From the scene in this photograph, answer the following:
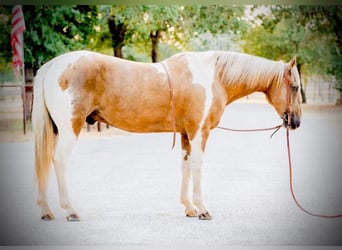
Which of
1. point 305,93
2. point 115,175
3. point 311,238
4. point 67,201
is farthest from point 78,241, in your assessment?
point 305,93

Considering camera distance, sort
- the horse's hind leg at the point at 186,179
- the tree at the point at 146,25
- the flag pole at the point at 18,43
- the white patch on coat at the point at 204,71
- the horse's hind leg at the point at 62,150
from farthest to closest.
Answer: the tree at the point at 146,25 < the flag pole at the point at 18,43 < the horse's hind leg at the point at 186,179 < the white patch on coat at the point at 204,71 < the horse's hind leg at the point at 62,150

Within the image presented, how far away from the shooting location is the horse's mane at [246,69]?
3855 millimetres

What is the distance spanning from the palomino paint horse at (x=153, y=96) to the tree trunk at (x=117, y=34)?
3.79ft

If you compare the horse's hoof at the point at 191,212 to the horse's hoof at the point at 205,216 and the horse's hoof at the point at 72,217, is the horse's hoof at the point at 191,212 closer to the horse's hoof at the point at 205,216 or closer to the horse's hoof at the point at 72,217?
the horse's hoof at the point at 205,216

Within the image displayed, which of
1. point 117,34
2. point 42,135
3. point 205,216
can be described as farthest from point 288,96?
point 117,34

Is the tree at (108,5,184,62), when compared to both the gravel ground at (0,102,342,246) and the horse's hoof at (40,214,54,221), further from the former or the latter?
the horse's hoof at (40,214,54,221)

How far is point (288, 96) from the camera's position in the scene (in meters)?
3.93

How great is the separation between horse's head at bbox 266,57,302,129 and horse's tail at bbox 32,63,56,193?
168 cm

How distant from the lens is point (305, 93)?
14.5 feet

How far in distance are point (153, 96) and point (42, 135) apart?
0.86m

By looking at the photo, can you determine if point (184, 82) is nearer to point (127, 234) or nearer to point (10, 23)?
point (127, 234)

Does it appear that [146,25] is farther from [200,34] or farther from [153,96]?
[153,96]

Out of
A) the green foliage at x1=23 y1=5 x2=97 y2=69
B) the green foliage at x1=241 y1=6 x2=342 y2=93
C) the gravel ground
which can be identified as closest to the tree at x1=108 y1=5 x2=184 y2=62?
the green foliage at x1=23 y1=5 x2=97 y2=69

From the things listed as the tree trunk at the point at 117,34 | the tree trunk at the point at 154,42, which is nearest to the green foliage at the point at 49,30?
the tree trunk at the point at 117,34
